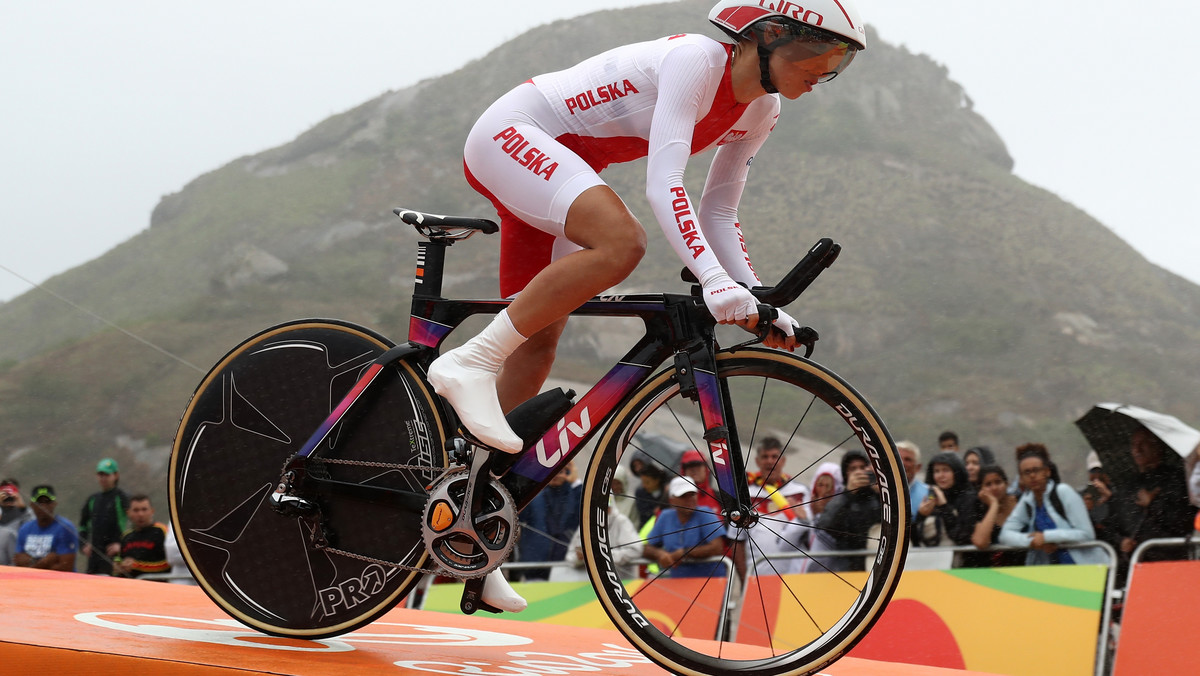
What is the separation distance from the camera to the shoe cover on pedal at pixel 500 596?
3.10 m

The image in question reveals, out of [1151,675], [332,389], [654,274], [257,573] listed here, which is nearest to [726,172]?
[332,389]

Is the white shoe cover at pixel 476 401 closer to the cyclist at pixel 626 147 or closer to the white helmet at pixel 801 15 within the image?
the cyclist at pixel 626 147

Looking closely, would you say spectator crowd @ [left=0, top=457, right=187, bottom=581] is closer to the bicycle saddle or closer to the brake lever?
the bicycle saddle

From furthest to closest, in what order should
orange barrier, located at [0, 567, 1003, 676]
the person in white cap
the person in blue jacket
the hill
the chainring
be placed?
the hill
the person in white cap
the person in blue jacket
the chainring
orange barrier, located at [0, 567, 1003, 676]

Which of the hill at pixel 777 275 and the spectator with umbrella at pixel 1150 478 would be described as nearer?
the spectator with umbrella at pixel 1150 478

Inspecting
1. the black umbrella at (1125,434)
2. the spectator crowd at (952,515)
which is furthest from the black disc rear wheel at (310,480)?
the black umbrella at (1125,434)

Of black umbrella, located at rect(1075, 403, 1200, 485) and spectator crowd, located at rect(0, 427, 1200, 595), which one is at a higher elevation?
black umbrella, located at rect(1075, 403, 1200, 485)

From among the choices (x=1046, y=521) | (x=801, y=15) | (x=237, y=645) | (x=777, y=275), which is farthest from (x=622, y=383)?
(x=777, y=275)

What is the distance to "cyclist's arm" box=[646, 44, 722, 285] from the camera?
9.51ft

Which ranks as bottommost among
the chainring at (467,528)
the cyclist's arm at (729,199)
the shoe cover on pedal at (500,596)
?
the shoe cover on pedal at (500,596)

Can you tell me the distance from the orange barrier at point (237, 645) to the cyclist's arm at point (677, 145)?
1.25m

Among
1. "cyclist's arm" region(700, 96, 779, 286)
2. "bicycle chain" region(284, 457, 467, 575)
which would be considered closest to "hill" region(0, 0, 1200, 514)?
"bicycle chain" region(284, 457, 467, 575)

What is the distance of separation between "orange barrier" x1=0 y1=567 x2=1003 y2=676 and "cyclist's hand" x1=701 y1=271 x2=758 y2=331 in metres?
1.08

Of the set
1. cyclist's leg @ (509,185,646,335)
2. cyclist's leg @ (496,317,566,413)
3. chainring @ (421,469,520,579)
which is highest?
cyclist's leg @ (509,185,646,335)
